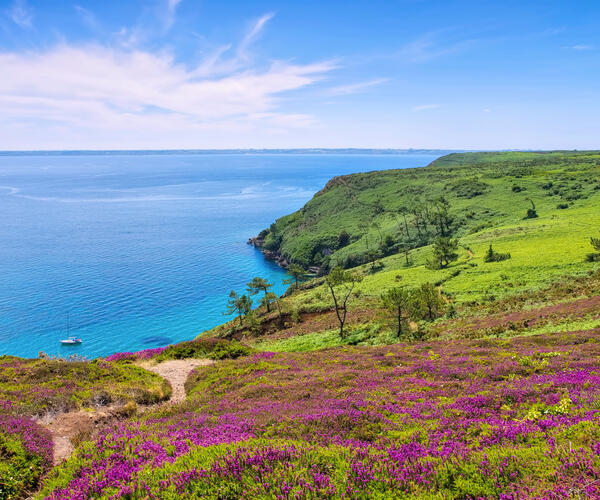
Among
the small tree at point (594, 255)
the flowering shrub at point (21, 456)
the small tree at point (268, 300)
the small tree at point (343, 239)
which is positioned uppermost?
the flowering shrub at point (21, 456)

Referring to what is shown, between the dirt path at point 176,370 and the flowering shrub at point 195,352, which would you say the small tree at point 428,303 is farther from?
the dirt path at point 176,370

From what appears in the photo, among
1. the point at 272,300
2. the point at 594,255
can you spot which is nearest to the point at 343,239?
the point at 272,300

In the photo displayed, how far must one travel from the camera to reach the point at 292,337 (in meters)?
48.4

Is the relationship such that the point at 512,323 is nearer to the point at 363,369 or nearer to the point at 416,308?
the point at 416,308

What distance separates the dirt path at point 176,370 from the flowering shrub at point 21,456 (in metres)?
9.42

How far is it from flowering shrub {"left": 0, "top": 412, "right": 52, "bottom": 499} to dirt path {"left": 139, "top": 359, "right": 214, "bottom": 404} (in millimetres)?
9415

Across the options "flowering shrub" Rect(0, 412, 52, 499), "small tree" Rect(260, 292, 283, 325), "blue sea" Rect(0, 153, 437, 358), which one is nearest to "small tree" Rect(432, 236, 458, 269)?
"small tree" Rect(260, 292, 283, 325)

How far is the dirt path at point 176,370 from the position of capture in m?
22.8

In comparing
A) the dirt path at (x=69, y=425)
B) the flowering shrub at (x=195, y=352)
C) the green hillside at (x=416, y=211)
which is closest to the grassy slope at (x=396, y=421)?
the dirt path at (x=69, y=425)

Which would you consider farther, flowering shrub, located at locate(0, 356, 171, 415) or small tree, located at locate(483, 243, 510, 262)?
small tree, located at locate(483, 243, 510, 262)

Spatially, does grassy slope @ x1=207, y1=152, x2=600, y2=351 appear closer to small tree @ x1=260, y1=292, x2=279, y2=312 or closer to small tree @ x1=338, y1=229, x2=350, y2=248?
small tree @ x1=260, y1=292, x2=279, y2=312

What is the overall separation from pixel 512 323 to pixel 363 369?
1930 cm

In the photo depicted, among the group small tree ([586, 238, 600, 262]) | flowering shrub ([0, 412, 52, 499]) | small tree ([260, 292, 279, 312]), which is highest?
flowering shrub ([0, 412, 52, 499])

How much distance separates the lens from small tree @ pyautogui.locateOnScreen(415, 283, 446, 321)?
38.8 meters
